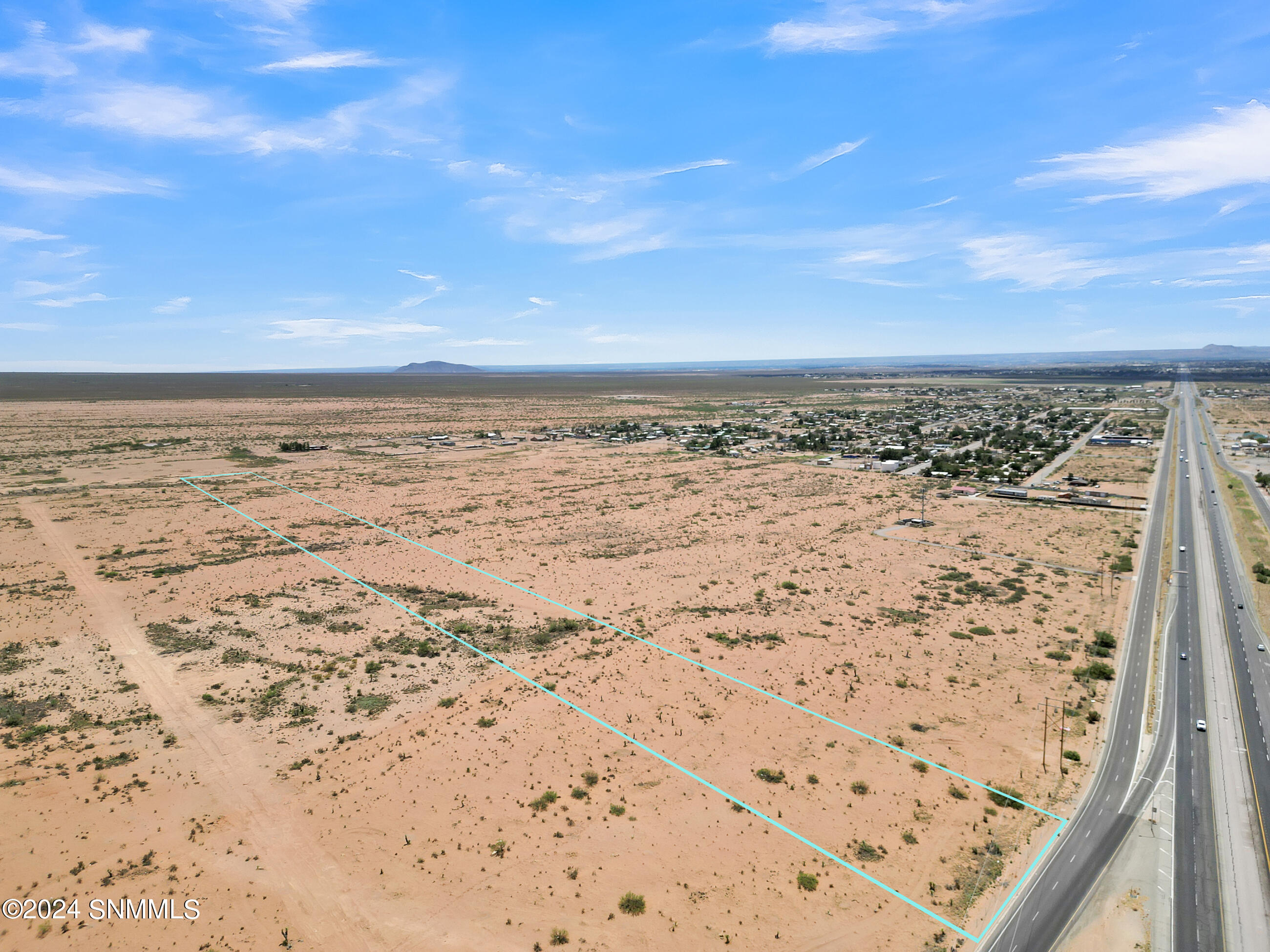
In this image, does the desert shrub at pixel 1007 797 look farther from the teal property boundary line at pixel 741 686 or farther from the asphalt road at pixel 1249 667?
the asphalt road at pixel 1249 667

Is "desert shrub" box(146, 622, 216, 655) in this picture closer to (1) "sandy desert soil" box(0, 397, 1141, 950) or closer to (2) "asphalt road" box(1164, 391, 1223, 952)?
(1) "sandy desert soil" box(0, 397, 1141, 950)

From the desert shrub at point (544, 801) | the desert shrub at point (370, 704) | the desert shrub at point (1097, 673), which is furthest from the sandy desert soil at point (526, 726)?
the desert shrub at point (1097, 673)

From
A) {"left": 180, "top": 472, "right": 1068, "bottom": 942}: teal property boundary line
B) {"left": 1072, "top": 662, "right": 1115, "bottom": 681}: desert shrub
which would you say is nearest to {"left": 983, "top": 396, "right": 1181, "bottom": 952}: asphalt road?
{"left": 180, "top": 472, "right": 1068, "bottom": 942}: teal property boundary line

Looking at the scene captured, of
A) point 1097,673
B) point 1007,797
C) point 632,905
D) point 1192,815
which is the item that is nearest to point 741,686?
point 1007,797

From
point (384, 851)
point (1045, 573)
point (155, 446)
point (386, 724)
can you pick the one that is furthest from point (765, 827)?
point (155, 446)

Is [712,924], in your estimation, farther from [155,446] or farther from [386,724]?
[155,446]

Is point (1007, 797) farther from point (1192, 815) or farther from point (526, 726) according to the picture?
point (526, 726)
